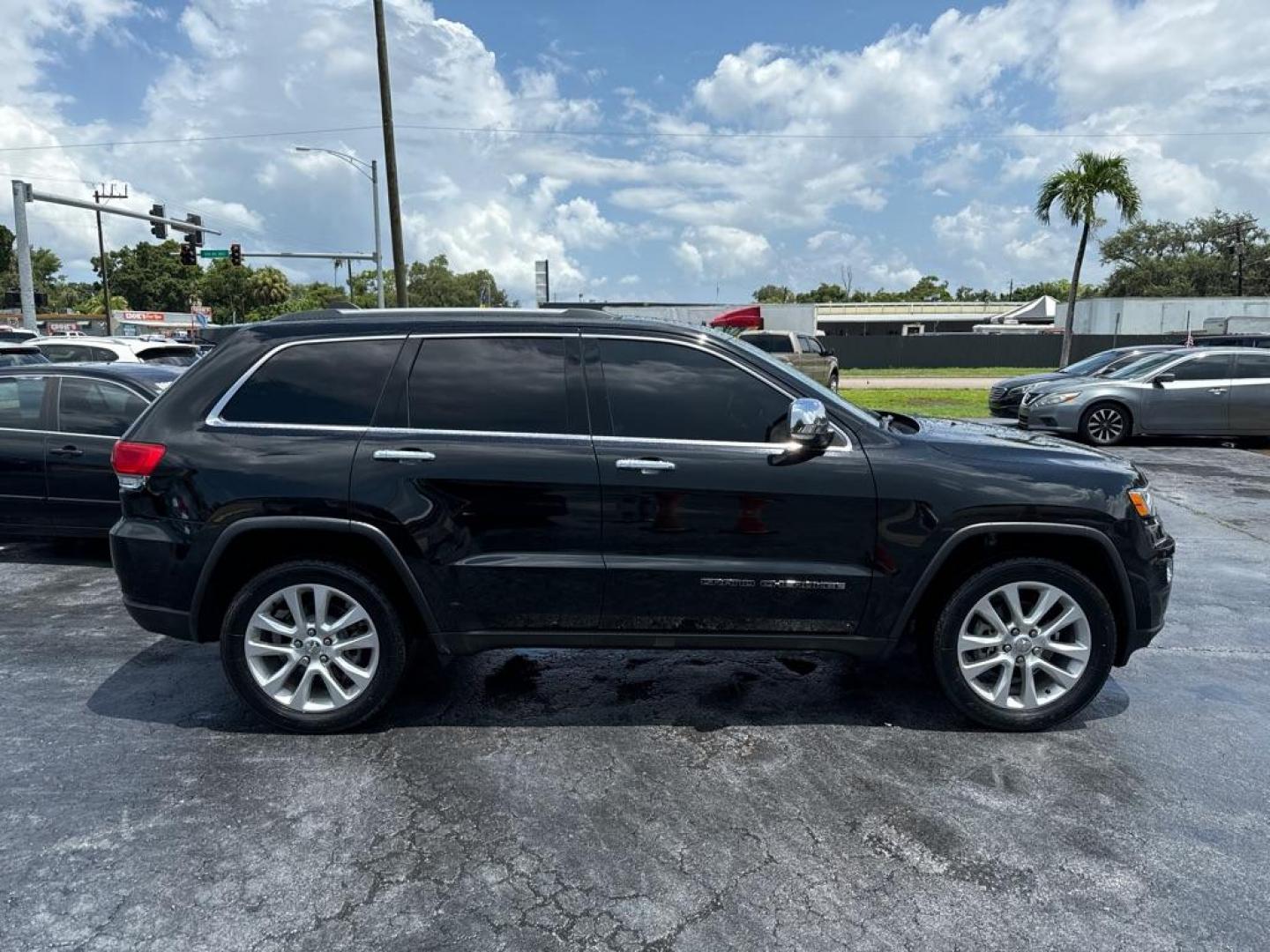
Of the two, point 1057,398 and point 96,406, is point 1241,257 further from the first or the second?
point 96,406

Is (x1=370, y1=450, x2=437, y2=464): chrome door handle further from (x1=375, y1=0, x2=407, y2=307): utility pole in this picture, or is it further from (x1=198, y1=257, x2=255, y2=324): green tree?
(x1=198, y1=257, x2=255, y2=324): green tree

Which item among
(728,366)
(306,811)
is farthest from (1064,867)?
(306,811)

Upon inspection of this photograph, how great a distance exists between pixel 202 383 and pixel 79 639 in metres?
2.25

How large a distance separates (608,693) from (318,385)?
2.03m

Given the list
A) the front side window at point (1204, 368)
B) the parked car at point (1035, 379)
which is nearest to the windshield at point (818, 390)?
the front side window at point (1204, 368)

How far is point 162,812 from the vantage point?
3.14m

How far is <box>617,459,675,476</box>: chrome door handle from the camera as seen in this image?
3604 millimetres

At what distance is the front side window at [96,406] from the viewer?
257 inches

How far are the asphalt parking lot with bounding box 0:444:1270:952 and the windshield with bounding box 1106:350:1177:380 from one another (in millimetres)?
9782

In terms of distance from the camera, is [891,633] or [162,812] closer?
[162,812]

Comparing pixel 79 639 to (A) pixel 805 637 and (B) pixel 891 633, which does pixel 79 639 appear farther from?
(B) pixel 891 633

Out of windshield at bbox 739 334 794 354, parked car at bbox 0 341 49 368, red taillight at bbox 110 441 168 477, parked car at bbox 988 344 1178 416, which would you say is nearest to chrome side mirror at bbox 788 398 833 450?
red taillight at bbox 110 441 168 477

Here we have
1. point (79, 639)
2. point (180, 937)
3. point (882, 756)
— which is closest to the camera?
point (180, 937)

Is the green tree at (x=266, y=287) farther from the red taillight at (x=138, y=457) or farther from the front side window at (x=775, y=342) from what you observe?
the red taillight at (x=138, y=457)
